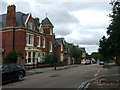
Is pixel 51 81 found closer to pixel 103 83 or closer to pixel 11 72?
pixel 11 72

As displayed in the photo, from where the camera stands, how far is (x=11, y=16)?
50.2m

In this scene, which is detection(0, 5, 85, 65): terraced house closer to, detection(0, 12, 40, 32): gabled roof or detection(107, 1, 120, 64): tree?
detection(0, 12, 40, 32): gabled roof

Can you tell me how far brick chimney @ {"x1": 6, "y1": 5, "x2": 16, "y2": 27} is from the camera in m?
49.8

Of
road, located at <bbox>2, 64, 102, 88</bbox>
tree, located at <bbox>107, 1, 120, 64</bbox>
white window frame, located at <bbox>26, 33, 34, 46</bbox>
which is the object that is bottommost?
road, located at <bbox>2, 64, 102, 88</bbox>

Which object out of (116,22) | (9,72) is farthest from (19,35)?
(116,22)

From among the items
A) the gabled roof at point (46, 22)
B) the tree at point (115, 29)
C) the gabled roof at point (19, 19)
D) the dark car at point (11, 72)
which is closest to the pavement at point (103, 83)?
the tree at point (115, 29)

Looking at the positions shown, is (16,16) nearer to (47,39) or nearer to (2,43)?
(2,43)

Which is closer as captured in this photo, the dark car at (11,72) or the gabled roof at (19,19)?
the dark car at (11,72)

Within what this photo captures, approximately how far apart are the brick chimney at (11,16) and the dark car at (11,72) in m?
25.4

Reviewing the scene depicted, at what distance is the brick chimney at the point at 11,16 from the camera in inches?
1959

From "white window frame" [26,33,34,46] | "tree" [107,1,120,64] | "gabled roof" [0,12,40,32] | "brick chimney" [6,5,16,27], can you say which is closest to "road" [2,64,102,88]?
"tree" [107,1,120,64]

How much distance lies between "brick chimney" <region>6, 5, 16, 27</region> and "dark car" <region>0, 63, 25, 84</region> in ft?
83.2

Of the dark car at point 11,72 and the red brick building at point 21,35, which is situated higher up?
the red brick building at point 21,35

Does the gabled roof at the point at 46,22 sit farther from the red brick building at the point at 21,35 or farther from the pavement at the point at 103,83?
the pavement at the point at 103,83
